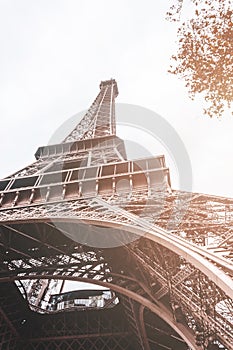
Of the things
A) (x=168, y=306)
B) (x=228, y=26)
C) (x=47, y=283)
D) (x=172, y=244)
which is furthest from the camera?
(x=47, y=283)

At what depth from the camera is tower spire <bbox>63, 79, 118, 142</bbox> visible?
1411 inches

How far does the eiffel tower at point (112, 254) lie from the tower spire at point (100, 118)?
16.9 ft

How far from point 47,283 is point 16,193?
1528 cm

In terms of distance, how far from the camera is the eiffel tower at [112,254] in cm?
903

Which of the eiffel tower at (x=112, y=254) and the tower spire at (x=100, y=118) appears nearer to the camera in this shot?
the eiffel tower at (x=112, y=254)

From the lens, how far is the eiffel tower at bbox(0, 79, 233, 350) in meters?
9.03

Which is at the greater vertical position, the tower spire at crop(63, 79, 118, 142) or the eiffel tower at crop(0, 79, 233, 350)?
the tower spire at crop(63, 79, 118, 142)

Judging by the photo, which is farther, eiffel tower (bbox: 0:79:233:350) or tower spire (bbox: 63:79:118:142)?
tower spire (bbox: 63:79:118:142)

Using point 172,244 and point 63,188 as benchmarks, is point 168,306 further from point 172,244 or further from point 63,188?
point 63,188

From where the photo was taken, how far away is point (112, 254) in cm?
1769

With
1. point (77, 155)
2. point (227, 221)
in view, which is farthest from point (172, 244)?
point (77, 155)

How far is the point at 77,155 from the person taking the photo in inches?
1109

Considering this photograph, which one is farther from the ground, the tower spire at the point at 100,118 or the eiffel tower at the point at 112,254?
the tower spire at the point at 100,118

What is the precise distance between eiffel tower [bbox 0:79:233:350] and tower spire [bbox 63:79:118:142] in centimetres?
516
